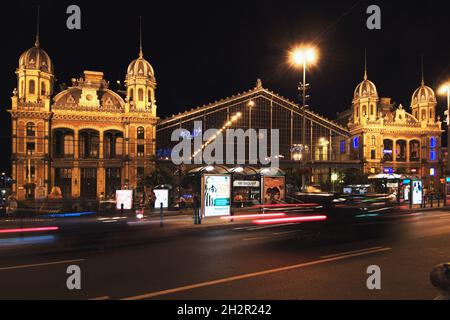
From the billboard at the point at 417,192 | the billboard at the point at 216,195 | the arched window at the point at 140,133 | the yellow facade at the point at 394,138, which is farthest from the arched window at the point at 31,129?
the yellow facade at the point at 394,138

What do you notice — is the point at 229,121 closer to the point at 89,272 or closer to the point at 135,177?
the point at 135,177

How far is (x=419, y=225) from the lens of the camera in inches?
736

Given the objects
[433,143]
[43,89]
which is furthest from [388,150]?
[43,89]

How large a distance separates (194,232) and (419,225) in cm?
1121

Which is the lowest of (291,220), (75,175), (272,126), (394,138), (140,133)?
(291,220)

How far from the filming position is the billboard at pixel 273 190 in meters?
24.9

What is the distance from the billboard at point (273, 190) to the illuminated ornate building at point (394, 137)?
46914 millimetres

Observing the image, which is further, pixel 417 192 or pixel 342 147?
pixel 342 147

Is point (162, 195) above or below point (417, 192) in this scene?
above

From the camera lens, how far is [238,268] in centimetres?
930

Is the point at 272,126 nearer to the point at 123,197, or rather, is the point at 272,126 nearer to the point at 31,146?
the point at 31,146

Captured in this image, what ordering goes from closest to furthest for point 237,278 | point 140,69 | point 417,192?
point 237,278
point 417,192
point 140,69

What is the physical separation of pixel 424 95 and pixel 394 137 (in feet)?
41.3
